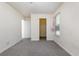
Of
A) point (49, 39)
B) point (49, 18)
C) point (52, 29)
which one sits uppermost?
point (49, 18)

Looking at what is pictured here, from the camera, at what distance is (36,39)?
8.41 metres

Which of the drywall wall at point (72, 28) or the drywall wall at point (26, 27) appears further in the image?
the drywall wall at point (26, 27)

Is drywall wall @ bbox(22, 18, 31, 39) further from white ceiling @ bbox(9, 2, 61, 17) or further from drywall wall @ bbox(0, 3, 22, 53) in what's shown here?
drywall wall @ bbox(0, 3, 22, 53)

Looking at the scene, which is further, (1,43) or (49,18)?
(49,18)

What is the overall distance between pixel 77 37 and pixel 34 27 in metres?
5.38

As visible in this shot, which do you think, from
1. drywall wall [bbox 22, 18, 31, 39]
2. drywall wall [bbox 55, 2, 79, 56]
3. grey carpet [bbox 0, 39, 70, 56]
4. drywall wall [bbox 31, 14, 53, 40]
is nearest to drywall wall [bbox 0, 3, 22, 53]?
grey carpet [bbox 0, 39, 70, 56]

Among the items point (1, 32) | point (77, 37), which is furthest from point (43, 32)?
point (77, 37)

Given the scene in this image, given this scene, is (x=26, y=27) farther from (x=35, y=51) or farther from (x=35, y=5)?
(x=35, y=51)

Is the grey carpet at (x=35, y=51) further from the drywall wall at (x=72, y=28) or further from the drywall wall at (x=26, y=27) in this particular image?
the drywall wall at (x=26, y=27)

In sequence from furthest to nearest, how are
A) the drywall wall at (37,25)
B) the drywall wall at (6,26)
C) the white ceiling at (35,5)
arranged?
the drywall wall at (37,25), the white ceiling at (35,5), the drywall wall at (6,26)

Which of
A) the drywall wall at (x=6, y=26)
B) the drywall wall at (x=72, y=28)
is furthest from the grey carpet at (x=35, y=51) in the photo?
the drywall wall at (x=72, y=28)

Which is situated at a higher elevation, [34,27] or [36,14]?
[36,14]

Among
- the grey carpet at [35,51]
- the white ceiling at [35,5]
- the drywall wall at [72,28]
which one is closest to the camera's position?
the drywall wall at [72,28]

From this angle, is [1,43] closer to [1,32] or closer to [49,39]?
[1,32]
